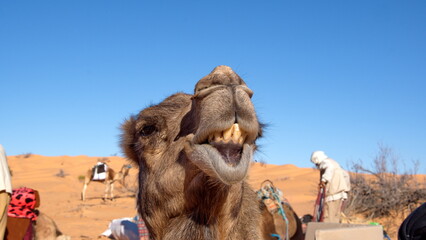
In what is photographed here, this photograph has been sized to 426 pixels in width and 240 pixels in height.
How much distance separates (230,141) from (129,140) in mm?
1208

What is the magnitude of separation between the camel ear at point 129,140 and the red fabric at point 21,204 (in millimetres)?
2229

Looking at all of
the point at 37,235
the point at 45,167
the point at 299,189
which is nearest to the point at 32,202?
the point at 37,235

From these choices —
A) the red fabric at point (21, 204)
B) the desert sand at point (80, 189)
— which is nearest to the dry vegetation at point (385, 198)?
the desert sand at point (80, 189)

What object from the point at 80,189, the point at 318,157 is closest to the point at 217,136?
the point at 318,157

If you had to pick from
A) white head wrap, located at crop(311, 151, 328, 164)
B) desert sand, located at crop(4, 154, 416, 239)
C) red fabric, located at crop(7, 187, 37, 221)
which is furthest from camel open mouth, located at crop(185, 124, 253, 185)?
white head wrap, located at crop(311, 151, 328, 164)

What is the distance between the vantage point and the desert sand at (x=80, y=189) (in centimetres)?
1505

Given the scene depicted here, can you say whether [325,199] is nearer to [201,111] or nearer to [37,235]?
[37,235]

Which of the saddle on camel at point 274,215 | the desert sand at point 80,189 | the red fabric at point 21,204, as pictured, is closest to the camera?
the red fabric at point 21,204

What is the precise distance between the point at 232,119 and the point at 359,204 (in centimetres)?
1414

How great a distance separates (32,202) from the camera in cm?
509

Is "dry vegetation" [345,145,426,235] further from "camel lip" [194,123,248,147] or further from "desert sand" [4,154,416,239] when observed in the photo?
"camel lip" [194,123,248,147]

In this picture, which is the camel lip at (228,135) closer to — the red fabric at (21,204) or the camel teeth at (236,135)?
the camel teeth at (236,135)

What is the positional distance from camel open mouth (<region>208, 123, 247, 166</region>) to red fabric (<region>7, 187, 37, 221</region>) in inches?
136

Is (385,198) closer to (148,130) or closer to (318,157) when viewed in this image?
(318,157)
